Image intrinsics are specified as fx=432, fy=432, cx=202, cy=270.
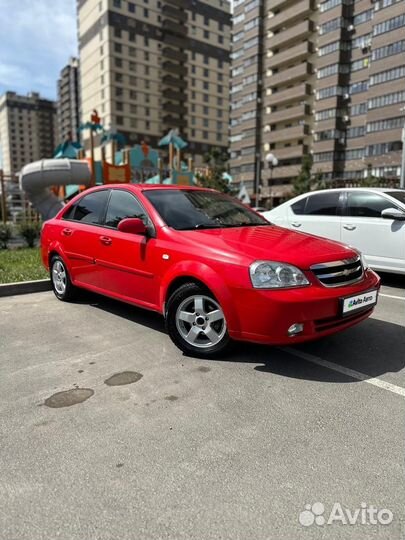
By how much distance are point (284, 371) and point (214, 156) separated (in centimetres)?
3625

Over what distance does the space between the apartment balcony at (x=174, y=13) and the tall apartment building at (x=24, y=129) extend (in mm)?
84111

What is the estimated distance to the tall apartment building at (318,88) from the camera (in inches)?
2034

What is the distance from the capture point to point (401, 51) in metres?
48.5

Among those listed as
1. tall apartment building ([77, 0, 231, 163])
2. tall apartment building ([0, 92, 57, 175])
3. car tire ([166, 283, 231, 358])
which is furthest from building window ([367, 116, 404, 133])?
tall apartment building ([0, 92, 57, 175])

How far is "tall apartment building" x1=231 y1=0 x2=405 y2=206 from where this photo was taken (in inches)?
2034

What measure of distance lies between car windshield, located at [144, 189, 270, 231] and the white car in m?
2.82

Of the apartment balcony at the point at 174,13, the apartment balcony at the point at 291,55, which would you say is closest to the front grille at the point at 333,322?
the apartment balcony at the point at 291,55

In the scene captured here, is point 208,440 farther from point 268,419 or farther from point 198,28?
point 198,28

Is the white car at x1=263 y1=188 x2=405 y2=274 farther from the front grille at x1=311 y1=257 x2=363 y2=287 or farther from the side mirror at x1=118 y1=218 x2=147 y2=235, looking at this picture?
the side mirror at x1=118 y1=218 x2=147 y2=235

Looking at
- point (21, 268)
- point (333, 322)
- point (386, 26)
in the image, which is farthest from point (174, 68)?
point (333, 322)

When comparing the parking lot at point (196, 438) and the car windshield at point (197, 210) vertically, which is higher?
the car windshield at point (197, 210)

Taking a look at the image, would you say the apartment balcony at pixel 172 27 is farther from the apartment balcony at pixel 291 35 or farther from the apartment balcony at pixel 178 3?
the apartment balcony at pixel 291 35

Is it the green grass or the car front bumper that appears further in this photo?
the green grass

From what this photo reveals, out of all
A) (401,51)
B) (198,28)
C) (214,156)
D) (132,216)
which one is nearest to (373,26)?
(401,51)
